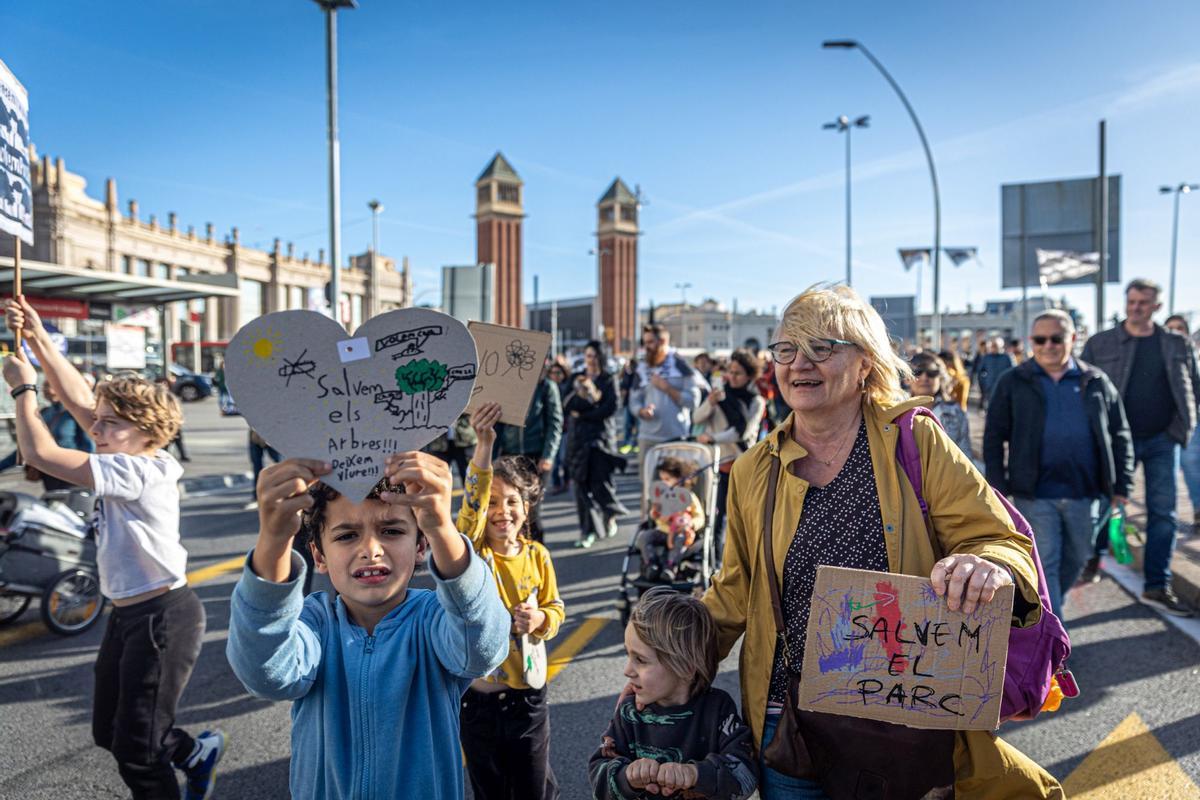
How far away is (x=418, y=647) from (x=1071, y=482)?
11.7 feet

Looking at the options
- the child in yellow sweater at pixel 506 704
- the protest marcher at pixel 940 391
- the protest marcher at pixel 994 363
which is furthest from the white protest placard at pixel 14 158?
the protest marcher at pixel 994 363

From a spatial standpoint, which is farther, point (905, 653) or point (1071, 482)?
point (1071, 482)

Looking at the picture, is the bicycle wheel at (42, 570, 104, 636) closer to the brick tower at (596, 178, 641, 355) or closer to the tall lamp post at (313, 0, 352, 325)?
the tall lamp post at (313, 0, 352, 325)

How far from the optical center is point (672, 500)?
16.6 ft

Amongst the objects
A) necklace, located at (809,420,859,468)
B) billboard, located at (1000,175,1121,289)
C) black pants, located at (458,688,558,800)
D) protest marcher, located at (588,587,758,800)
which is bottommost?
black pants, located at (458,688,558,800)

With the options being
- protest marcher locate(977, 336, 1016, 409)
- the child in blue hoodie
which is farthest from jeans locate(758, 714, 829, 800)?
protest marcher locate(977, 336, 1016, 409)

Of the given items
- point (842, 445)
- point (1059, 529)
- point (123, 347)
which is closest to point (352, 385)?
point (842, 445)

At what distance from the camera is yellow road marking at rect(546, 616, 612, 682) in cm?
431

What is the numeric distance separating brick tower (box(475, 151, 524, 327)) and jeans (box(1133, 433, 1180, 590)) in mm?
70460

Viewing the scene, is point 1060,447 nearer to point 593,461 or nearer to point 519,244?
point 593,461

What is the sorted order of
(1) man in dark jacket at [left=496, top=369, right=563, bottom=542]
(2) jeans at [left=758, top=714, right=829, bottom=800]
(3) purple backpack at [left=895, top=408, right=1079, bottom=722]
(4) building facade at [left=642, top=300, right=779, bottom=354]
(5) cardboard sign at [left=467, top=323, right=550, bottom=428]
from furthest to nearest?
(4) building facade at [left=642, top=300, right=779, bottom=354] → (1) man in dark jacket at [left=496, top=369, right=563, bottom=542] → (5) cardboard sign at [left=467, top=323, right=550, bottom=428] → (2) jeans at [left=758, top=714, right=829, bottom=800] → (3) purple backpack at [left=895, top=408, right=1079, bottom=722]

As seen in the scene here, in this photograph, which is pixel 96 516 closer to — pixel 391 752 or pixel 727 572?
pixel 391 752

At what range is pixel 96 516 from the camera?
9.48 feet

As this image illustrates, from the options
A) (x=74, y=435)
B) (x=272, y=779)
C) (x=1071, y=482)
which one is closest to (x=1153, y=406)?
(x=1071, y=482)
